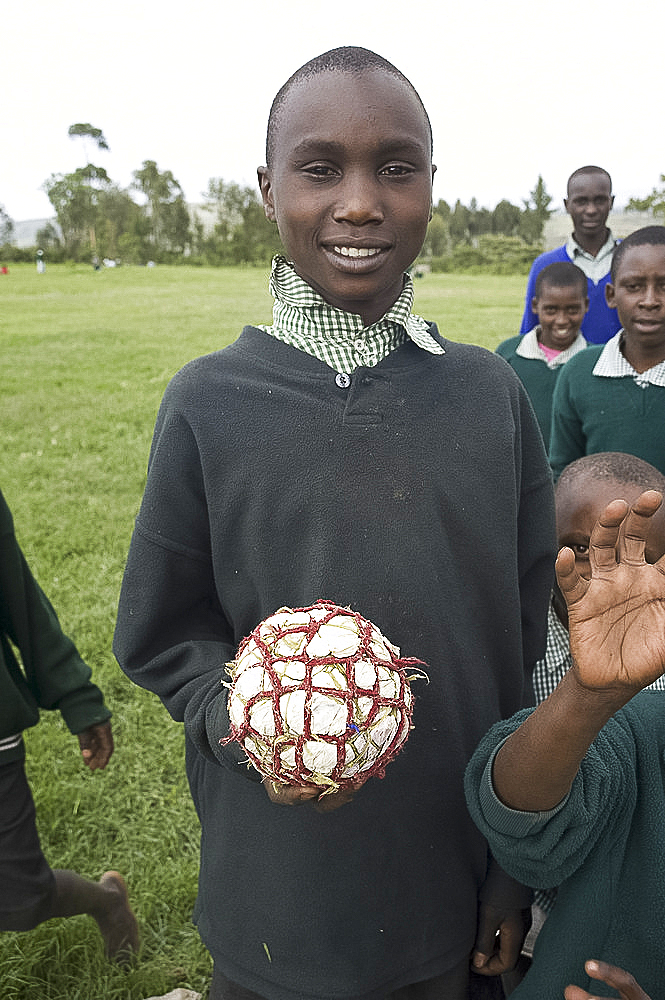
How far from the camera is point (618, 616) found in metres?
Result: 1.14

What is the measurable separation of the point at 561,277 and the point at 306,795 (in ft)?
12.3

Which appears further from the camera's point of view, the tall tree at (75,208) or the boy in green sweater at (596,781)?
the tall tree at (75,208)

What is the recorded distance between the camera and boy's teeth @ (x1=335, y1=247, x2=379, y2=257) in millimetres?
1332

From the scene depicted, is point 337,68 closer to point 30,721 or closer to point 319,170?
point 319,170

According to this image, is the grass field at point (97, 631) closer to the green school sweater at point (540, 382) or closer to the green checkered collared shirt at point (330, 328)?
the green checkered collared shirt at point (330, 328)

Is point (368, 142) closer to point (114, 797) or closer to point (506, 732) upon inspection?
point (506, 732)

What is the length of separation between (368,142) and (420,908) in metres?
1.27

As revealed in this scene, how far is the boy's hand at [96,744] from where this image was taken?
2285 mm

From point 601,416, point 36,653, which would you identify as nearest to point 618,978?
point 36,653

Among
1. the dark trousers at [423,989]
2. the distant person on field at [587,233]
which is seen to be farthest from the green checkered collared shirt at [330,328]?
the distant person on field at [587,233]

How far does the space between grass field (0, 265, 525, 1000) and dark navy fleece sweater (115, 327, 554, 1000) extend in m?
0.19

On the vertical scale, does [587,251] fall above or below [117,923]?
above

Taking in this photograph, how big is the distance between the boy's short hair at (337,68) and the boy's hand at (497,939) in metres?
1.35

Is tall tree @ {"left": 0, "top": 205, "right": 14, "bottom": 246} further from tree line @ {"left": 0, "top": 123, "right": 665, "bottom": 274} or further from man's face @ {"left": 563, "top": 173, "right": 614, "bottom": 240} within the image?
man's face @ {"left": 563, "top": 173, "right": 614, "bottom": 240}
